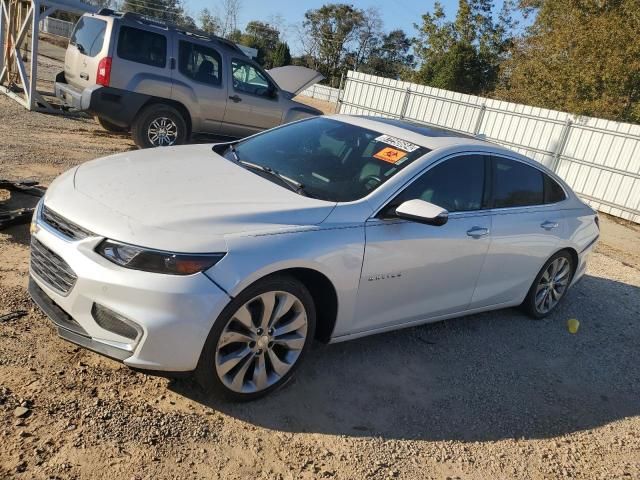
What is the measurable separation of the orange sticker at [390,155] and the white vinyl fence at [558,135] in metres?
10.9

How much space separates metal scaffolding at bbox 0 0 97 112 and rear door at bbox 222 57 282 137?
3.56 m

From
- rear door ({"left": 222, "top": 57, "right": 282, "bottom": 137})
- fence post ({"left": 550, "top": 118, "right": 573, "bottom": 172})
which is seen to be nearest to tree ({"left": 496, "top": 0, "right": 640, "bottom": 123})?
fence post ({"left": 550, "top": 118, "right": 573, "bottom": 172})

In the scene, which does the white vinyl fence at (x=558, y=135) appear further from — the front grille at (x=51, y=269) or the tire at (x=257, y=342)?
the front grille at (x=51, y=269)

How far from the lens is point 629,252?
989 cm

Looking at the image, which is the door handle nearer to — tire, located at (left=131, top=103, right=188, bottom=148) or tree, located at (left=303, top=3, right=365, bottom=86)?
tire, located at (left=131, top=103, right=188, bottom=148)

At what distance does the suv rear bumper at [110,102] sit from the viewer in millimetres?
8523

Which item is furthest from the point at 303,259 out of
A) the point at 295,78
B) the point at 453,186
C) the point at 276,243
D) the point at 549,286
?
the point at 295,78

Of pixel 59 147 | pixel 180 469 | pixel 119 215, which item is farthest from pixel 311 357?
pixel 59 147

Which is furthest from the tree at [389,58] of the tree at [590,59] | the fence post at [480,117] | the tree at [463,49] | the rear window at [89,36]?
the rear window at [89,36]

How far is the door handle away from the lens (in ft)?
13.8

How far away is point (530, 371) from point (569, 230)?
1.52 m

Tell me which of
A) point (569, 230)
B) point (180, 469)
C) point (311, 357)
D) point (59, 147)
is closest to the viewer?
point (180, 469)

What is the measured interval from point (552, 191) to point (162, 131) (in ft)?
20.5

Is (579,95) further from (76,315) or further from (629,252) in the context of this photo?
(76,315)
